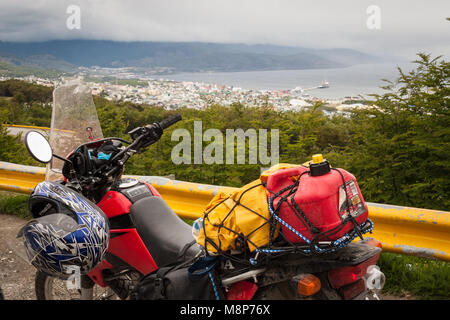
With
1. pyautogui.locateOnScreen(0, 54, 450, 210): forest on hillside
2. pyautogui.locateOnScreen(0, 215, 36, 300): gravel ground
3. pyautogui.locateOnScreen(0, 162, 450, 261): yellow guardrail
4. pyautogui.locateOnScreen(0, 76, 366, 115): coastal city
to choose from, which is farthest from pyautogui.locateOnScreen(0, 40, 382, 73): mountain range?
pyautogui.locateOnScreen(0, 162, 450, 261): yellow guardrail

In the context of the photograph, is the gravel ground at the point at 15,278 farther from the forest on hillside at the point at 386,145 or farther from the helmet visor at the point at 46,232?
the forest on hillside at the point at 386,145

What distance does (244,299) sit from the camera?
68.5 inches

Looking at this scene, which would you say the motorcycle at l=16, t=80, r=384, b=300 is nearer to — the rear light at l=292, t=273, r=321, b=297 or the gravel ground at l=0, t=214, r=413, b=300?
the rear light at l=292, t=273, r=321, b=297

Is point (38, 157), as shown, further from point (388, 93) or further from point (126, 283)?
point (388, 93)

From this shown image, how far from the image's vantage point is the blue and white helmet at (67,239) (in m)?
1.90

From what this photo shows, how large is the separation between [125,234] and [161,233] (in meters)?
0.23

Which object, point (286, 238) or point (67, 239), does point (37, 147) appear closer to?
point (67, 239)

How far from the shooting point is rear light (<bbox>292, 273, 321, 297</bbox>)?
5.08 ft

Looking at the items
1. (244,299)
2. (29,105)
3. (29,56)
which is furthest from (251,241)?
(29,105)

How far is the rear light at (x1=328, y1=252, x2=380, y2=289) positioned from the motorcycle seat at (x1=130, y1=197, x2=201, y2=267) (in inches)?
29.4

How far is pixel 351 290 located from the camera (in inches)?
62.7

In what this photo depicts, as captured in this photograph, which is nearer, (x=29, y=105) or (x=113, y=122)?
(x=113, y=122)

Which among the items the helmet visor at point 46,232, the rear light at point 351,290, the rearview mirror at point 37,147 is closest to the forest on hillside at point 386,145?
the rearview mirror at point 37,147

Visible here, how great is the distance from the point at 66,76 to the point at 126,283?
5.23 ft
